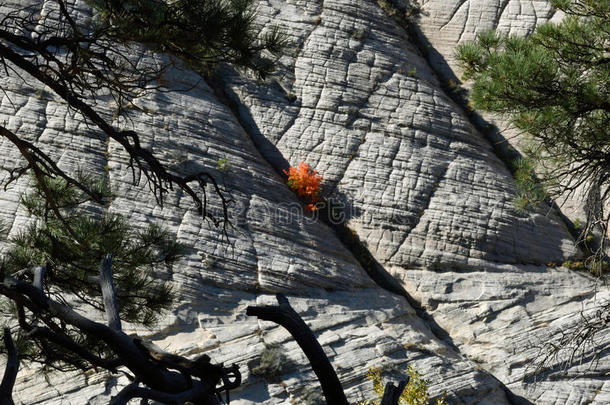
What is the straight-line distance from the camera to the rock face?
9844 millimetres

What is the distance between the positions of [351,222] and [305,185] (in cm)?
109

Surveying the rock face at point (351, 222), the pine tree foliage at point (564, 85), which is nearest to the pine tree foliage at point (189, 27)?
the pine tree foliage at point (564, 85)

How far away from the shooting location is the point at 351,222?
12.2m

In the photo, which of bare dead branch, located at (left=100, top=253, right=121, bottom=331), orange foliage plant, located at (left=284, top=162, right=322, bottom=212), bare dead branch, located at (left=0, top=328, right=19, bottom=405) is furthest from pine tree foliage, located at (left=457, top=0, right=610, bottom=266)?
orange foliage plant, located at (left=284, top=162, right=322, bottom=212)

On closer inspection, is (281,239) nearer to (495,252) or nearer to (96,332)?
(495,252)

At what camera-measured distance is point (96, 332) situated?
131 inches

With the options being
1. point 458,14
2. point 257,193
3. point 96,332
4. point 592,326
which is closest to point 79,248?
point 96,332

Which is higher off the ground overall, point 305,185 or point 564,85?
point 305,185

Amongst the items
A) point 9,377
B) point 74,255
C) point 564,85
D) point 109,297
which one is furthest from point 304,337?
point 564,85

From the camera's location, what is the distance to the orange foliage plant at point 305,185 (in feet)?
39.5

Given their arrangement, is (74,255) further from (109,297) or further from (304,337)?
(304,337)

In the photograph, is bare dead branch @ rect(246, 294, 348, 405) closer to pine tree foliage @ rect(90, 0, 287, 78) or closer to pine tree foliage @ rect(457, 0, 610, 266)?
pine tree foliage @ rect(90, 0, 287, 78)

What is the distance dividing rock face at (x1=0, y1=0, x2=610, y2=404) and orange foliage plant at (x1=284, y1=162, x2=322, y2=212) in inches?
9.5

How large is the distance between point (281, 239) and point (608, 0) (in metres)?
6.38
